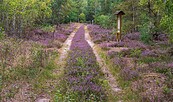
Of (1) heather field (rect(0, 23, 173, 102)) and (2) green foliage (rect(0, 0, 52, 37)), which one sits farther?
(2) green foliage (rect(0, 0, 52, 37))

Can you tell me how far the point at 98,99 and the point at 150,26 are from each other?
58.0 ft

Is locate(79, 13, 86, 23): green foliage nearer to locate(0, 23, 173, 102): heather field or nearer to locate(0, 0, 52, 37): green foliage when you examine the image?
locate(0, 0, 52, 37): green foliage

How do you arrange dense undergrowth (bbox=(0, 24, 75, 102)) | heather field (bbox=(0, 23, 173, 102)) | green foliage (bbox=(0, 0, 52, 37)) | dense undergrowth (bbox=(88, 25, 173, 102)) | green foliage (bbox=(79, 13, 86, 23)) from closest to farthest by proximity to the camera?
heather field (bbox=(0, 23, 173, 102)) < dense undergrowth (bbox=(88, 25, 173, 102)) < dense undergrowth (bbox=(0, 24, 75, 102)) < green foliage (bbox=(0, 0, 52, 37)) < green foliage (bbox=(79, 13, 86, 23))

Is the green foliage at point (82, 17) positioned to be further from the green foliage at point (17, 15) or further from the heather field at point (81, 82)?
the heather field at point (81, 82)

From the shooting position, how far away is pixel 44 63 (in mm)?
14867

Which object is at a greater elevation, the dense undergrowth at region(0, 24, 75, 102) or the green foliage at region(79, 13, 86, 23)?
the green foliage at region(79, 13, 86, 23)

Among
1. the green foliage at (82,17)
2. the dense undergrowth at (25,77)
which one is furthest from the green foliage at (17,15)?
the green foliage at (82,17)

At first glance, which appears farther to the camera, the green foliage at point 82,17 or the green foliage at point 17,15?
the green foliage at point 82,17

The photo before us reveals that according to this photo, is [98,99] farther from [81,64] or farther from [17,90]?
[81,64]

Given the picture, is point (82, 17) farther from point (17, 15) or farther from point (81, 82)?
point (81, 82)

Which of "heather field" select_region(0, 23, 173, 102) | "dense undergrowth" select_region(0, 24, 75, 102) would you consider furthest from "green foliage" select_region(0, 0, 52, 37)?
"dense undergrowth" select_region(0, 24, 75, 102)

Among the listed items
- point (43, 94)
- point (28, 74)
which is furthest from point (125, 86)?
point (28, 74)

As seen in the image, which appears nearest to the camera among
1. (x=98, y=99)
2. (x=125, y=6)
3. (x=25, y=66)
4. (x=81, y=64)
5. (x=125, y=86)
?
(x=98, y=99)

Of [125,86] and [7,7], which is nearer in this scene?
[125,86]
